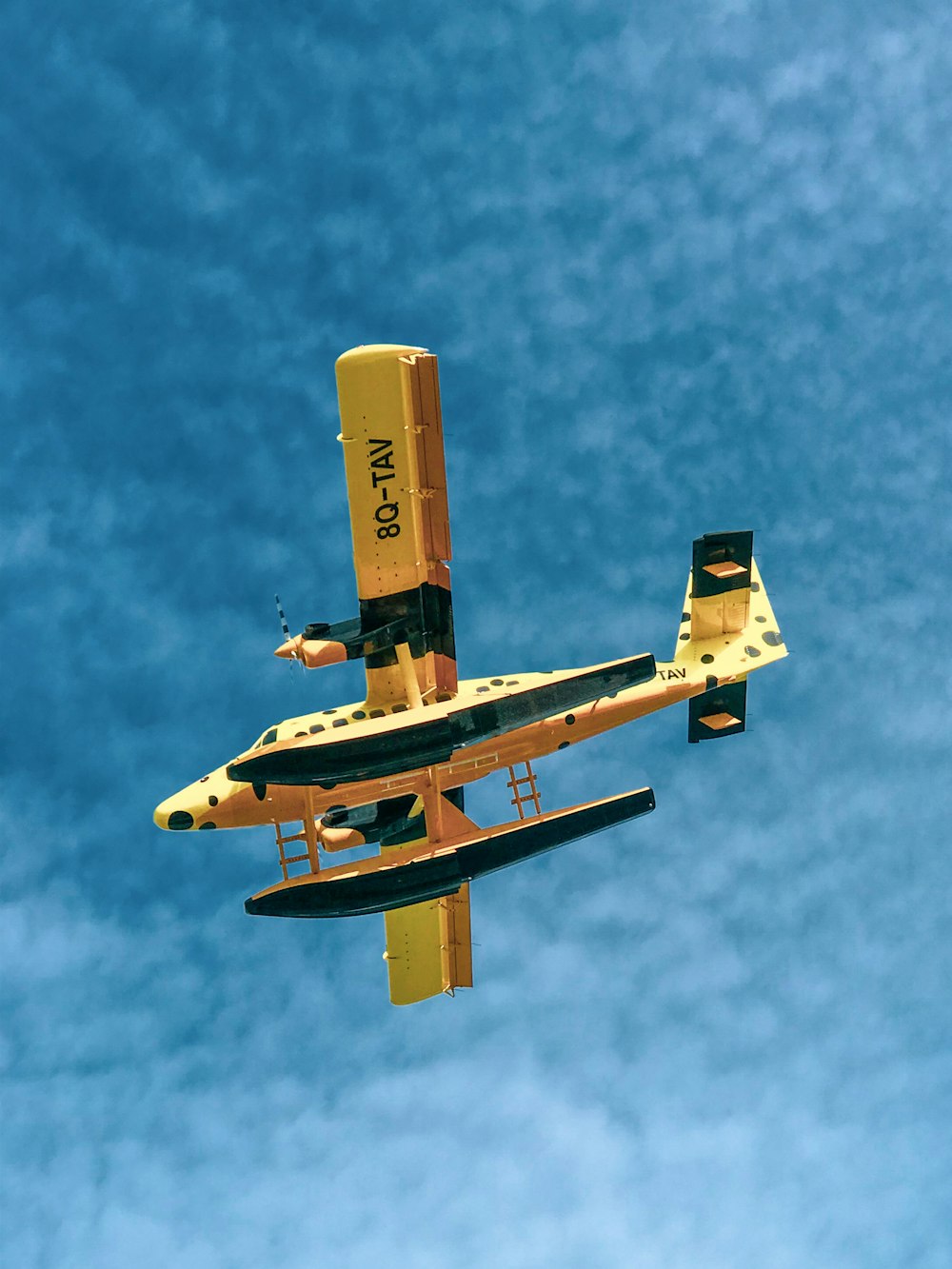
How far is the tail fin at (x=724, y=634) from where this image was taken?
2772 cm

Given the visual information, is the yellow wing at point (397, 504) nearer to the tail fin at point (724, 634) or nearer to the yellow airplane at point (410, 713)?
the yellow airplane at point (410, 713)

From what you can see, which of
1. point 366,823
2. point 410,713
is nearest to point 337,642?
point 410,713

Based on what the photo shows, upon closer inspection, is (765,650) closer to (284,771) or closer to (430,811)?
(430,811)

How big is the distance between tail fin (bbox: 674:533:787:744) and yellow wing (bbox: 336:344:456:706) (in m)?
6.92

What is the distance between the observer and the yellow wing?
22.5 metres

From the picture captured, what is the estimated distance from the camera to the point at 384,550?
2369 cm

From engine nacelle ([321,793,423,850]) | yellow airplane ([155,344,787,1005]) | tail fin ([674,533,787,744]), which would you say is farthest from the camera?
tail fin ([674,533,787,744])

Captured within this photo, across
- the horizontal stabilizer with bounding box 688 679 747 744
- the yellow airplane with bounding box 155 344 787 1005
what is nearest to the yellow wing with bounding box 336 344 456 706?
the yellow airplane with bounding box 155 344 787 1005

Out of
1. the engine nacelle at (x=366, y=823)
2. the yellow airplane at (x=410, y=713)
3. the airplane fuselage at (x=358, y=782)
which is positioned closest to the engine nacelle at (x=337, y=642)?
the yellow airplane at (x=410, y=713)

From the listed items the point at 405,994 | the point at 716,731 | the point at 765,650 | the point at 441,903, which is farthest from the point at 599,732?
the point at 405,994

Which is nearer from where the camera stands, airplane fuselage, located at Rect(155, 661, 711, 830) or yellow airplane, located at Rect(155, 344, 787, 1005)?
yellow airplane, located at Rect(155, 344, 787, 1005)

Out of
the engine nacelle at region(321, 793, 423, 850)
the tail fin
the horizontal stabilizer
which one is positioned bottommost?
the engine nacelle at region(321, 793, 423, 850)

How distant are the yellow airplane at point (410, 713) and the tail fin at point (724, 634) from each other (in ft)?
0.16

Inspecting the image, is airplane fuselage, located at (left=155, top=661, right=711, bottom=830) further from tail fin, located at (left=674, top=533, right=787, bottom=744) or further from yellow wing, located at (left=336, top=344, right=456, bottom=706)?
tail fin, located at (left=674, top=533, right=787, bottom=744)
